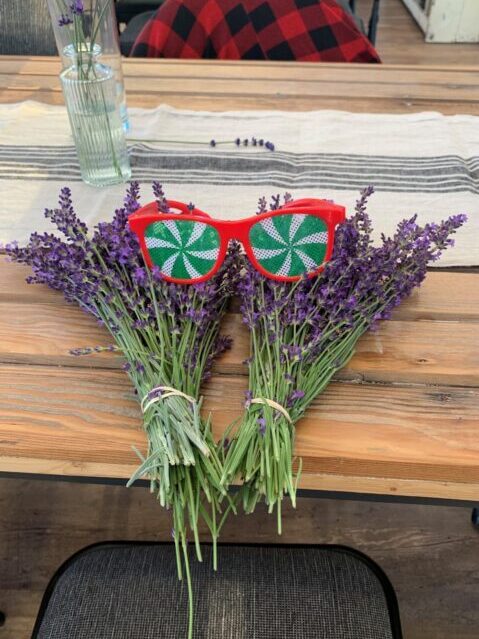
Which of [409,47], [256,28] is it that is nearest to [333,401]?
[256,28]

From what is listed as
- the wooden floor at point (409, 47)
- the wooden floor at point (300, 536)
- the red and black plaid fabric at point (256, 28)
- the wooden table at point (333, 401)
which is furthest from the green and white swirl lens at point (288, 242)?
the wooden floor at point (409, 47)

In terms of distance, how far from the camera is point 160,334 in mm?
661

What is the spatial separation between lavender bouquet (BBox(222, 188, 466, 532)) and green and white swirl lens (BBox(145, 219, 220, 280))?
0.05 m

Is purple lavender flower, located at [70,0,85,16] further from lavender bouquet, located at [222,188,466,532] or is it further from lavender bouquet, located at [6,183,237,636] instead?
lavender bouquet, located at [222,188,466,532]

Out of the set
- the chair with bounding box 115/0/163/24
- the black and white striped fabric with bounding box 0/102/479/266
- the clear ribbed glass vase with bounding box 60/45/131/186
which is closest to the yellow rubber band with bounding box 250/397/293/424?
the black and white striped fabric with bounding box 0/102/479/266

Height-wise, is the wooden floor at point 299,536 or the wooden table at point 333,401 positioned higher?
the wooden table at point 333,401

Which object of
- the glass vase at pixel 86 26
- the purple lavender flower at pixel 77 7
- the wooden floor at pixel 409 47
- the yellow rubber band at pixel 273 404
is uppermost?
the purple lavender flower at pixel 77 7

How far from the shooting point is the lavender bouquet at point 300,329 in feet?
1.96

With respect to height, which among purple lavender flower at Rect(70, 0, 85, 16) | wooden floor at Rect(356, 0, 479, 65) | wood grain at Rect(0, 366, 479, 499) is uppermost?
purple lavender flower at Rect(70, 0, 85, 16)

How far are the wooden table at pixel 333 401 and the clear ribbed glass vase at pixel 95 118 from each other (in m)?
0.27

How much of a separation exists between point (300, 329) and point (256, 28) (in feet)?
4.84

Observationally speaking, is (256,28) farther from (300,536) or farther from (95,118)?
(300,536)

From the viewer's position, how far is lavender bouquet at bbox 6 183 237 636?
1.92ft

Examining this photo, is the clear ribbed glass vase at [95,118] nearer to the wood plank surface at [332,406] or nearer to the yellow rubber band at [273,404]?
the wood plank surface at [332,406]
